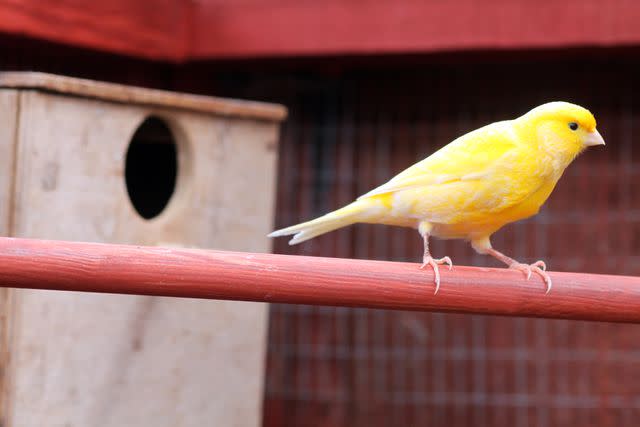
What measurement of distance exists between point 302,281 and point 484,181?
71 centimetres

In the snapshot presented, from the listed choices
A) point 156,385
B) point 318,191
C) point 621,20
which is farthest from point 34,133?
point 621,20

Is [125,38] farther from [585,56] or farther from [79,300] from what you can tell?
[585,56]

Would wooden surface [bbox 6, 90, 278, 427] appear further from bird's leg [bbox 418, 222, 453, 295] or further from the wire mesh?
bird's leg [bbox 418, 222, 453, 295]

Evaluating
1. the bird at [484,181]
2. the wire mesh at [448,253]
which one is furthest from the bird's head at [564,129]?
the wire mesh at [448,253]

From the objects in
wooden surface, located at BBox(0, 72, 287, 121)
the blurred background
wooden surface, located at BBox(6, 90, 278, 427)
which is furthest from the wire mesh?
wooden surface, located at BBox(0, 72, 287, 121)

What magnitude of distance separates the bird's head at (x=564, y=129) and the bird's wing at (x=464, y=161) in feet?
0.24

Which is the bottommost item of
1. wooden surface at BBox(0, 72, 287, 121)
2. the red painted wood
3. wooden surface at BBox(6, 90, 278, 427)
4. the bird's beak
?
wooden surface at BBox(6, 90, 278, 427)

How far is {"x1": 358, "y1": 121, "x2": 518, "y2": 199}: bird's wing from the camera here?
2.68 metres

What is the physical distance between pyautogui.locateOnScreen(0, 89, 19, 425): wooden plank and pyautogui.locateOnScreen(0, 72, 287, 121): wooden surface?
2.3 inches

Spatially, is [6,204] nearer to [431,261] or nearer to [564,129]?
[431,261]

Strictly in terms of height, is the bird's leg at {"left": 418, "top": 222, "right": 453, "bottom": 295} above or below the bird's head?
below

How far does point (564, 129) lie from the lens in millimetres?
2709

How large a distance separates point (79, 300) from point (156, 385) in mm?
393

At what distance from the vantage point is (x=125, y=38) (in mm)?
3789
